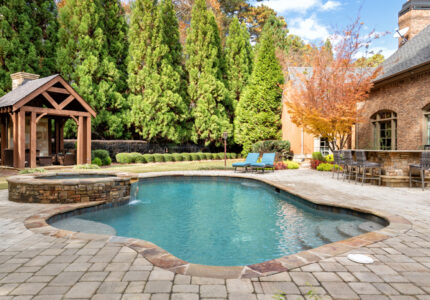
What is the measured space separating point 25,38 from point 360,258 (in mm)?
20871

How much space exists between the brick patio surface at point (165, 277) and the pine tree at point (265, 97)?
17187 mm

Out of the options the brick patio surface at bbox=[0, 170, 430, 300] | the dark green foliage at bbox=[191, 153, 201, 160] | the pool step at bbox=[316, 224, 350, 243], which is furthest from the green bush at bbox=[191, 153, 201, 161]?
the brick patio surface at bbox=[0, 170, 430, 300]

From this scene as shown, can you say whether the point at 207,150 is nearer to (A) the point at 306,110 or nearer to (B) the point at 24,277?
(A) the point at 306,110

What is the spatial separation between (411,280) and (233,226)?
354cm

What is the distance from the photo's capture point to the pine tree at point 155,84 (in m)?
19.9

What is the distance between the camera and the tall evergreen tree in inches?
641

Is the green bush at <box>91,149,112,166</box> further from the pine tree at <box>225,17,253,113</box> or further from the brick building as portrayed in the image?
the brick building

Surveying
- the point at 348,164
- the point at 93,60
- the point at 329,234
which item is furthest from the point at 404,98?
the point at 93,60

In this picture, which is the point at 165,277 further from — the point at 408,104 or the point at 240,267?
the point at 408,104

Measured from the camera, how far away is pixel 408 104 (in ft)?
37.5

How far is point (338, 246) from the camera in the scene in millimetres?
3379

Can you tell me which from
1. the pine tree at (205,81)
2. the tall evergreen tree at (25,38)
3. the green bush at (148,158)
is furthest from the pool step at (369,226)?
the tall evergreen tree at (25,38)

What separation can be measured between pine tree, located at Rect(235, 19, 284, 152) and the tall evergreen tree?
1458 centimetres

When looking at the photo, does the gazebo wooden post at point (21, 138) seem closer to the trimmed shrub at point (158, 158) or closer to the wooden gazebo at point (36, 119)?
the wooden gazebo at point (36, 119)
